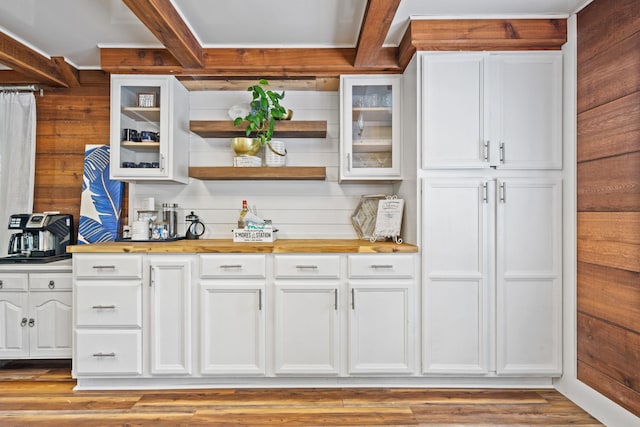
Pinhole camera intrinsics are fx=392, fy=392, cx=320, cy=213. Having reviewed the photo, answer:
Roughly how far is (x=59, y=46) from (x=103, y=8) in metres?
0.81

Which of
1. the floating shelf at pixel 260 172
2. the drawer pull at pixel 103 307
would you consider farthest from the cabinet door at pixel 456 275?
the drawer pull at pixel 103 307

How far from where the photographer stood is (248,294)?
2.52m

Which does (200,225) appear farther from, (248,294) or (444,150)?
(444,150)

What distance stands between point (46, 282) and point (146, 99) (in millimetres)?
1493

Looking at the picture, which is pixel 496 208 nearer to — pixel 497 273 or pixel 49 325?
pixel 497 273

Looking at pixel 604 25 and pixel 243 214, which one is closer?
pixel 604 25

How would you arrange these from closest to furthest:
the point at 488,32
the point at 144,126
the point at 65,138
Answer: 1. the point at 488,32
2. the point at 144,126
3. the point at 65,138

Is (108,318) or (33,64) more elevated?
(33,64)

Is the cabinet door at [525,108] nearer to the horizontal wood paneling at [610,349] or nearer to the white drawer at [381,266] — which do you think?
the white drawer at [381,266]

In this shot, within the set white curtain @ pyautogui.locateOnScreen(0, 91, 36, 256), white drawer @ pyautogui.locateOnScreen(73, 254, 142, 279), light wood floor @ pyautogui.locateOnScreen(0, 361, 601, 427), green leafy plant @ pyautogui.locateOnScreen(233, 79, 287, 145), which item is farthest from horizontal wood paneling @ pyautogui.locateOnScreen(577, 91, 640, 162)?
white curtain @ pyautogui.locateOnScreen(0, 91, 36, 256)

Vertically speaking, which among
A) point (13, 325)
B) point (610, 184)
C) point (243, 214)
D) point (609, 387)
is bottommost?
point (609, 387)

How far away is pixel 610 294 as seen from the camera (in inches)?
83.0

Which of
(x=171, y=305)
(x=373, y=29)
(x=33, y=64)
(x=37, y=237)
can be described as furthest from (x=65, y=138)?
(x=373, y=29)

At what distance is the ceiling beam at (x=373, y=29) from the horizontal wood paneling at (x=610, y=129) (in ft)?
4.16
